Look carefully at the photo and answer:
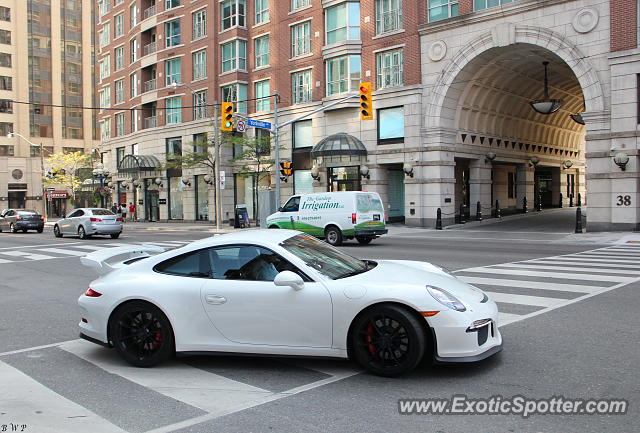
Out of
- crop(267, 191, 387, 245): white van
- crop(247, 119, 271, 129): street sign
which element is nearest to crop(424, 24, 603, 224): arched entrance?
crop(247, 119, 271, 129): street sign

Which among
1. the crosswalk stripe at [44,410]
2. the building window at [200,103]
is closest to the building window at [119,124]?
the building window at [200,103]

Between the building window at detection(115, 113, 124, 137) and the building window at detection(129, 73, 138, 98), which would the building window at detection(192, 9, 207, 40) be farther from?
the building window at detection(115, 113, 124, 137)

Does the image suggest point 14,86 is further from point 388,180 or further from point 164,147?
point 388,180

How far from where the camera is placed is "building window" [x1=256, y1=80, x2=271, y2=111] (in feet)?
130

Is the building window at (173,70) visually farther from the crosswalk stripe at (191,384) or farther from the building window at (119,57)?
the crosswalk stripe at (191,384)

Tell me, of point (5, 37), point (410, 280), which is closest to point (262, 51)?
point (410, 280)

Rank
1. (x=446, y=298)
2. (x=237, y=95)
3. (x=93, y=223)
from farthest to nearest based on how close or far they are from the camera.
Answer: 1. (x=237, y=95)
2. (x=93, y=223)
3. (x=446, y=298)

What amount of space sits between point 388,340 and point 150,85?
48.4 meters

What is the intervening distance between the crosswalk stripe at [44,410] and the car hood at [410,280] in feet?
8.19

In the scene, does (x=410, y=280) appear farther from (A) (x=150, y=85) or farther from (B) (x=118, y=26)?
(B) (x=118, y=26)

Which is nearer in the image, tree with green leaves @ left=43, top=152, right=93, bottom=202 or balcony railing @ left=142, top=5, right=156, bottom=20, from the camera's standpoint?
balcony railing @ left=142, top=5, right=156, bottom=20

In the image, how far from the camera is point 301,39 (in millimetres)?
36906

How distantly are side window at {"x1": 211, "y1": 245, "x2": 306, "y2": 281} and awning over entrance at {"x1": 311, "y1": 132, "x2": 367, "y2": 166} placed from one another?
89.8ft

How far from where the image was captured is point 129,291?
219 inches
